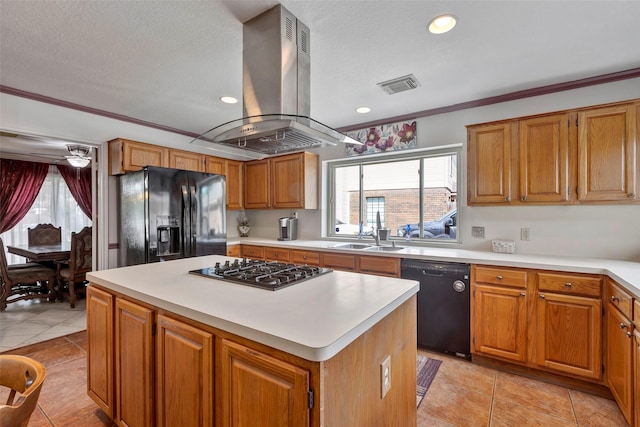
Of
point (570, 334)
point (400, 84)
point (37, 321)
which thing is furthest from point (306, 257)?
point (37, 321)

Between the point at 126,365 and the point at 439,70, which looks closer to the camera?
the point at 126,365

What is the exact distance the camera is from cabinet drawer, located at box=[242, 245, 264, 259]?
3961 mm

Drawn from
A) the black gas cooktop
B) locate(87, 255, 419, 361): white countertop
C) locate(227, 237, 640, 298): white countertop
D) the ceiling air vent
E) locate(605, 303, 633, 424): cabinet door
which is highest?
the ceiling air vent

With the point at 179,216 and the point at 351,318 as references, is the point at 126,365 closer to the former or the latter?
the point at 351,318

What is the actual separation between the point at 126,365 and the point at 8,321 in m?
3.29

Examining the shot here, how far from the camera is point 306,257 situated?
3508 mm

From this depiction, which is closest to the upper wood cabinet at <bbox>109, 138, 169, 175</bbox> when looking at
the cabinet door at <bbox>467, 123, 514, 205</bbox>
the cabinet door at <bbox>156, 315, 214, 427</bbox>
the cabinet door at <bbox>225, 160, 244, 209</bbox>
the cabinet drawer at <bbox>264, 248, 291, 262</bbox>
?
the cabinet door at <bbox>225, 160, 244, 209</bbox>

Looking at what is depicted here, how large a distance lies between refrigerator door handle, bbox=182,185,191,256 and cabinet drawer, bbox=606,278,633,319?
12.2 ft

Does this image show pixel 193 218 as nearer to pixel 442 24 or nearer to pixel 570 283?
pixel 442 24

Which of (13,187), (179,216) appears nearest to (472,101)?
(179,216)

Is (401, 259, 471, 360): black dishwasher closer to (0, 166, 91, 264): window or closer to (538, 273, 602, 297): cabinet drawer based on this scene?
(538, 273, 602, 297): cabinet drawer

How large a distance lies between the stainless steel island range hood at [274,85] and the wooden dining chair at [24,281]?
402 centimetres

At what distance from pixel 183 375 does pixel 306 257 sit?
7.59 ft

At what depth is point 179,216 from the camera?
3.37m
